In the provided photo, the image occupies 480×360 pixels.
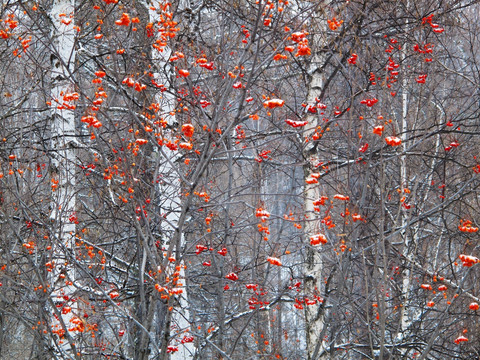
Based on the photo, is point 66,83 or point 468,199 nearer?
point 66,83

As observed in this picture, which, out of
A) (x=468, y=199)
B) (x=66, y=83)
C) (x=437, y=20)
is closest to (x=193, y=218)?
(x=66, y=83)

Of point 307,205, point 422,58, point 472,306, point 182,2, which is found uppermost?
point 182,2

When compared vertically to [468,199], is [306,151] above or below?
below

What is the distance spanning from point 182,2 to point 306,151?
2.47 m

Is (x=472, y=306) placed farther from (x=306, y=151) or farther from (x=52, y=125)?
(x=52, y=125)

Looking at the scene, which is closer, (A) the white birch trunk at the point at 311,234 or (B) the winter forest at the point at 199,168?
(B) the winter forest at the point at 199,168

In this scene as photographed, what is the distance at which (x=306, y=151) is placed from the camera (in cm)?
611

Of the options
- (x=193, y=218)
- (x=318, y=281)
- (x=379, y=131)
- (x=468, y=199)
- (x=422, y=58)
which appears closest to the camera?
(x=379, y=131)

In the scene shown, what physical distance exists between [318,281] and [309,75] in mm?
2631

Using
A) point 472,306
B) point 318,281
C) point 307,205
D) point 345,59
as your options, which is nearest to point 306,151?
point 307,205

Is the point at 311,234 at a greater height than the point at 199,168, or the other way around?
the point at 311,234

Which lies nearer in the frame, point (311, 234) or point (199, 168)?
point (199, 168)

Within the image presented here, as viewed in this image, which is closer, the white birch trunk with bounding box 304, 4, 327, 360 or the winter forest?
the winter forest

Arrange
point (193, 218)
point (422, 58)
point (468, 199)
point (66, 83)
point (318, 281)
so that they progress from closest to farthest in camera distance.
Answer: point (66, 83)
point (193, 218)
point (318, 281)
point (422, 58)
point (468, 199)
